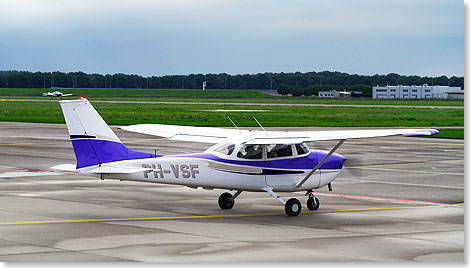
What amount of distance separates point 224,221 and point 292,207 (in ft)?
6.02

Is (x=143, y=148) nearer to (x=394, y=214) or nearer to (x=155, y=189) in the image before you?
(x=155, y=189)

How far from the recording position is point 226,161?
17.6m

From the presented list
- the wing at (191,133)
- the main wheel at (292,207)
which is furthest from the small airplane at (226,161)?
the wing at (191,133)

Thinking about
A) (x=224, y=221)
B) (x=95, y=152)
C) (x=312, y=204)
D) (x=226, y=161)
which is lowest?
(x=224, y=221)

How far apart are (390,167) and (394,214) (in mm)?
12124

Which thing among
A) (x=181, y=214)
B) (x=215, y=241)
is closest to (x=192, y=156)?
(x=181, y=214)

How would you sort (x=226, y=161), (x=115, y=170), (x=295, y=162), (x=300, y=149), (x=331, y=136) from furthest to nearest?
(x=300, y=149) → (x=295, y=162) → (x=226, y=161) → (x=331, y=136) → (x=115, y=170)

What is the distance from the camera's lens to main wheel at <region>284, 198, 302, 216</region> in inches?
698

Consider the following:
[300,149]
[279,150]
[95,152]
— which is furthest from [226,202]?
[95,152]

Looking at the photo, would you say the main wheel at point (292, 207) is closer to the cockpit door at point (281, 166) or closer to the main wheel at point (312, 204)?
the cockpit door at point (281, 166)

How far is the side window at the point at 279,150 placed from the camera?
18.0 meters

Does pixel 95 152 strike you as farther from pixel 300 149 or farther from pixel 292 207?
pixel 300 149

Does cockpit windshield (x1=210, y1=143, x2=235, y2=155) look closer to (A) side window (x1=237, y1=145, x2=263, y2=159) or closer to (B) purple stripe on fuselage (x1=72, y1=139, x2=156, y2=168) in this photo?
(A) side window (x1=237, y1=145, x2=263, y2=159)

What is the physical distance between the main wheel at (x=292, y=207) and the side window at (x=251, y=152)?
4.38ft
